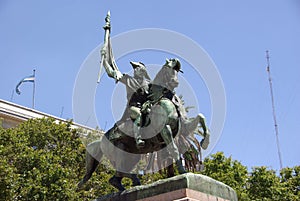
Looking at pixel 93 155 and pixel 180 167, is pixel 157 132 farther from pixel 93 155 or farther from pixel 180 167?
pixel 93 155

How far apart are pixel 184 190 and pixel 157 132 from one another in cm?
156

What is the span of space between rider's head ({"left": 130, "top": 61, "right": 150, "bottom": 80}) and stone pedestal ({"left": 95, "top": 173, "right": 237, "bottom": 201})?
2538 millimetres

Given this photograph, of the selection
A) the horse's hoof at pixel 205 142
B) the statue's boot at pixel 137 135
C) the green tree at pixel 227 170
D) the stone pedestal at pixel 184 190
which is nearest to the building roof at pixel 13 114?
the green tree at pixel 227 170

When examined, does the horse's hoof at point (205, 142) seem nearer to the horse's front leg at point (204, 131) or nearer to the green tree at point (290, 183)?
the horse's front leg at point (204, 131)

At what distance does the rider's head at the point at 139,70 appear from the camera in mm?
10891

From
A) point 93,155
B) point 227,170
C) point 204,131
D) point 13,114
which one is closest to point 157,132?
point 204,131

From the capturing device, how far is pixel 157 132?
9.94 metres

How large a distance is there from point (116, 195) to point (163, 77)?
260 cm

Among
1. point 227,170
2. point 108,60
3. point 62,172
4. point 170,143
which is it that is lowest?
point 170,143

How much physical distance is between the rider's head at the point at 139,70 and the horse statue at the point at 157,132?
14.0 inches

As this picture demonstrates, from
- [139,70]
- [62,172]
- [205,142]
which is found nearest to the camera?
[205,142]

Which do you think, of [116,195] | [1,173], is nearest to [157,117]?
[116,195]

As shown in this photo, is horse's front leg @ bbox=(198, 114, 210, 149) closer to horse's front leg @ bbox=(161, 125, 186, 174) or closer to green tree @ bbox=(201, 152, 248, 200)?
horse's front leg @ bbox=(161, 125, 186, 174)

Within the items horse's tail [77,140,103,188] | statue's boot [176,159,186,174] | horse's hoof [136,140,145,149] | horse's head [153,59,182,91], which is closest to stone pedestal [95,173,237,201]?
statue's boot [176,159,186,174]
